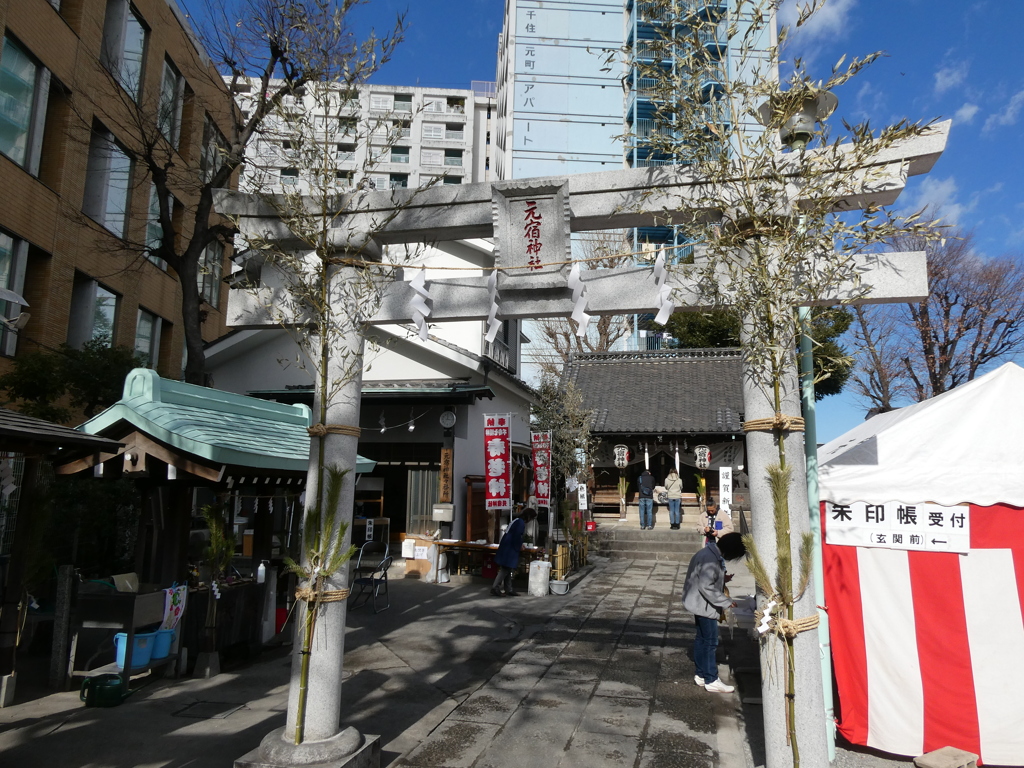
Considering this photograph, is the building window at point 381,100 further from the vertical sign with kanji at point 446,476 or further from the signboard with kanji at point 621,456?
the vertical sign with kanji at point 446,476

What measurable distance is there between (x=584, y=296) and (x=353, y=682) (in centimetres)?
521

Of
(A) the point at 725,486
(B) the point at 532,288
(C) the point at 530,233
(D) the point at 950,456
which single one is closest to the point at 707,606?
(D) the point at 950,456

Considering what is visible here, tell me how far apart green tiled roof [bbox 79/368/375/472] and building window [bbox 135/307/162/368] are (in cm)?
1030

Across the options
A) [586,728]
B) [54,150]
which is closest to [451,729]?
[586,728]

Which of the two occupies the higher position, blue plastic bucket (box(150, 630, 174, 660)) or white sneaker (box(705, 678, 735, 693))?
blue plastic bucket (box(150, 630, 174, 660))

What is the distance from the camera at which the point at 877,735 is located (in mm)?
5539

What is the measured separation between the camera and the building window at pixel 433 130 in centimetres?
4788

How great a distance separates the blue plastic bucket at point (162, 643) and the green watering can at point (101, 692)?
0.60m

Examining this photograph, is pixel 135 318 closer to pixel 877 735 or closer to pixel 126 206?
pixel 126 206

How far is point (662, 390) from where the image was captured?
87.2ft

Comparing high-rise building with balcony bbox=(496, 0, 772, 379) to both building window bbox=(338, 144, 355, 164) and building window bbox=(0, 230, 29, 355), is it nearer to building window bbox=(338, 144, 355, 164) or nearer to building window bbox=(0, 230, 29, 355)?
building window bbox=(0, 230, 29, 355)

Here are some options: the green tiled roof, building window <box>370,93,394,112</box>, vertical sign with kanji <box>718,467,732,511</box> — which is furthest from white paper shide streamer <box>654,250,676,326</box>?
building window <box>370,93,394,112</box>

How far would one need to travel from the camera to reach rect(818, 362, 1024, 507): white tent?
5.41 meters

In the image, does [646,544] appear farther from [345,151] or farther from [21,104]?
[21,104]
